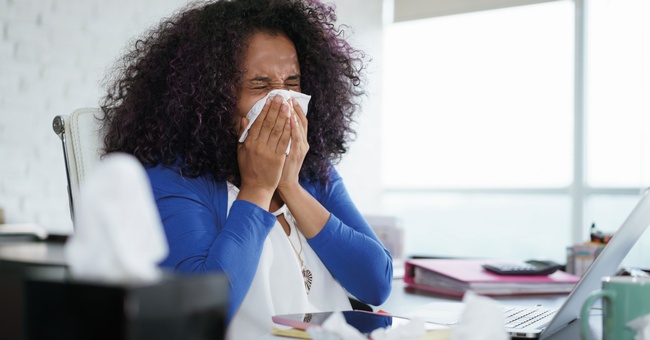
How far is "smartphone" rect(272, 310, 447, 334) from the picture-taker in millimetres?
798

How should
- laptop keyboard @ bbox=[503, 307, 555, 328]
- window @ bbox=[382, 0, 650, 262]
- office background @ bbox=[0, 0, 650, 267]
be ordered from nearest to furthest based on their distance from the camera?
laptop keyboard @ bbox=[503, 307, 555, 328]
office background @ bbox=[0, 0, 650, 267]
window @ bbox=[382, 0, 650, 262]

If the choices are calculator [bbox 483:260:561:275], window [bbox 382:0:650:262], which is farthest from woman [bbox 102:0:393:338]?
window [bbox 382:0:650:262]

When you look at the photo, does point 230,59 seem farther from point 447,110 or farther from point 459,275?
point 447,110

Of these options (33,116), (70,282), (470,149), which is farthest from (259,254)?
(470,149)

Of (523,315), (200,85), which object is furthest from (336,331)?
(200,85)

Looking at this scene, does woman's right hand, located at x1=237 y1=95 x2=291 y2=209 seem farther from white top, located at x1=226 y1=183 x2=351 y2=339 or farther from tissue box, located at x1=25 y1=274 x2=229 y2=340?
tissue box, located at x1=25 y1=274 x2=229 y2=340

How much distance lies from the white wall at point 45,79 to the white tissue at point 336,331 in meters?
2.33

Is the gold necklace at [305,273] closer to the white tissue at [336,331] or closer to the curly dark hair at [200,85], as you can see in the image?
the curly dark hair at [200,85]

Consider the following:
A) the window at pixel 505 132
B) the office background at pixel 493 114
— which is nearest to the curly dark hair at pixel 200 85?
the office background at pixel 493 114

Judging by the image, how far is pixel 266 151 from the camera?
1.33m

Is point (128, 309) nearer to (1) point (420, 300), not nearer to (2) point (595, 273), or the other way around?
(2) point (595, 273)

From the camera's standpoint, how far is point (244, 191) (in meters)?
1.32

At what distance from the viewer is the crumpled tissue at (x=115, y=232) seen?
433 millimetres

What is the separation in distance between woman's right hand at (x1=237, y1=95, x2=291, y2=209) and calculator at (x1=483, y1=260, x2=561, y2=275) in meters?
0.65
